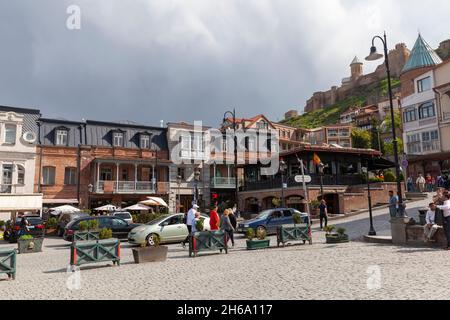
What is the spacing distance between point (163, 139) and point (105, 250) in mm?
30204

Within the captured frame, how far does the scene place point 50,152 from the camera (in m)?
34.1

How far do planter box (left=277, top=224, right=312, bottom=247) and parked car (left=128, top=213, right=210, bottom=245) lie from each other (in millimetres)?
4710

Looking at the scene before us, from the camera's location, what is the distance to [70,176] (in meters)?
34.8

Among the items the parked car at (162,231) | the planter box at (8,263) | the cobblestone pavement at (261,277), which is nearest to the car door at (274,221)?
the parked car at (162,231)

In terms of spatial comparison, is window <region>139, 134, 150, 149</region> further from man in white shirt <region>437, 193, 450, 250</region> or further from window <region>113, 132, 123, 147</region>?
man in white shirt <region>437, 193, 450, 250</region>

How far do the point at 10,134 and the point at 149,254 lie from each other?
27.6 m

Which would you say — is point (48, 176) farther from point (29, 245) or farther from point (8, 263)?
point (8, 263)

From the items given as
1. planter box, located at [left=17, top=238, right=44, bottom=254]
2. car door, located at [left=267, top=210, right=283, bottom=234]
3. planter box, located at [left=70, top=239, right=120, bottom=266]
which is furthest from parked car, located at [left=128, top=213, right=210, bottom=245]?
car door, located at [left=267, top=210, right=283, bottom=234]

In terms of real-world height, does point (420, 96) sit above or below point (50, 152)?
above

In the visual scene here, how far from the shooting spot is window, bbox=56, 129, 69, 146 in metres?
35.0

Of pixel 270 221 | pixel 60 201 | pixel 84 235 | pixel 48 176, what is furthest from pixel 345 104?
pixel 84 235

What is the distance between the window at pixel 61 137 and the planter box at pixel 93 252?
2709cm

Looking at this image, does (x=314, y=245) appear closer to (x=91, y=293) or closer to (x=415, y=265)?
(x=415, y=265)

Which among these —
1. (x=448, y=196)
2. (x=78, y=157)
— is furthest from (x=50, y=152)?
(x=448, y=196)
